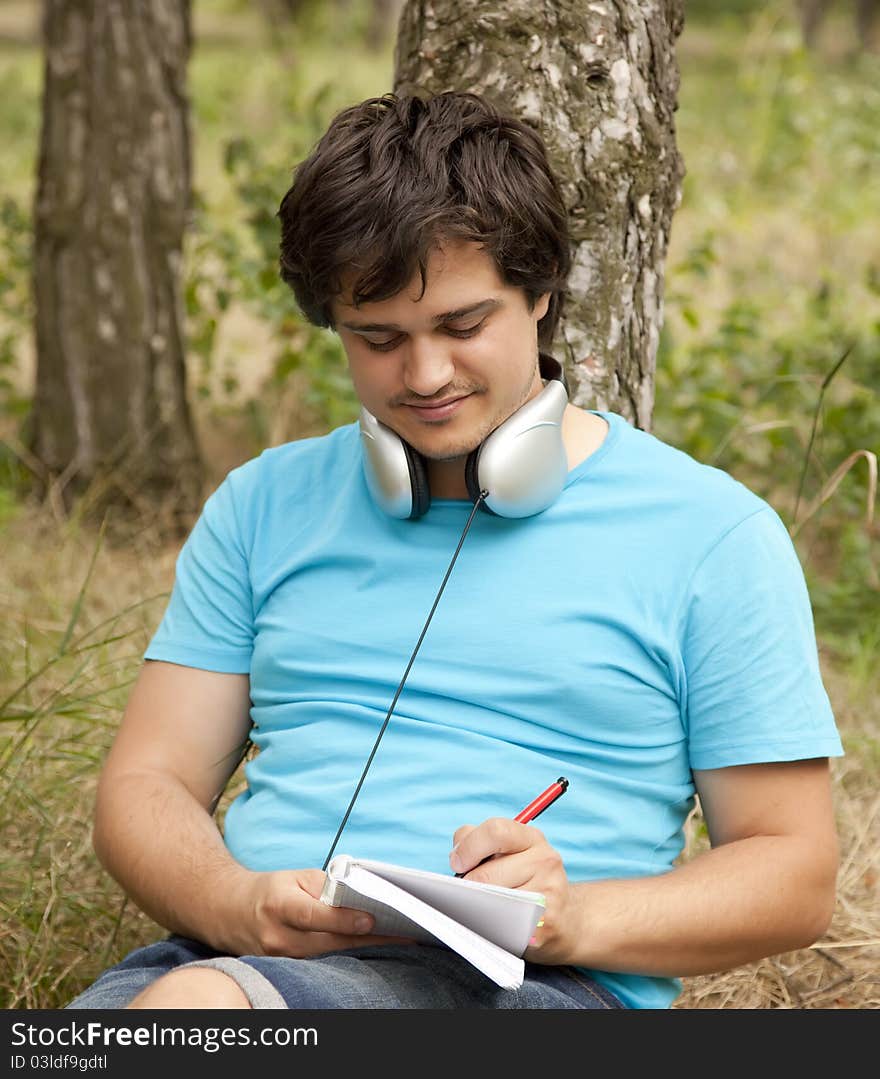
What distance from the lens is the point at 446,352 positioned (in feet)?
7.48

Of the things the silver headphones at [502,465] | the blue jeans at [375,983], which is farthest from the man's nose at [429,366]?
the blue jeans at [375,983]

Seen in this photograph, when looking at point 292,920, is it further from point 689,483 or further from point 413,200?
point 413,200

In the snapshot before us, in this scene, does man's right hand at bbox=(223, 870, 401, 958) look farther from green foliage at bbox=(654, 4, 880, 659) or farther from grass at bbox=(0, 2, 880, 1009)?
green foliage at bbox=(654, 4, 880, 659)

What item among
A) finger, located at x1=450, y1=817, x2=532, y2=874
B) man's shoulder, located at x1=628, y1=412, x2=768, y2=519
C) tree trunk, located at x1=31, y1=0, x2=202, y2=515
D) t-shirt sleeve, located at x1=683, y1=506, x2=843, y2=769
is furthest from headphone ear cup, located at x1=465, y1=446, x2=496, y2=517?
tree trunk, located at x1=31, y1=0, x2=202, y2=515

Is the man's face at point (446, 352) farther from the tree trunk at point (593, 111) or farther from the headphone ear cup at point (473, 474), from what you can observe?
the tree trunk at point (593, 111)

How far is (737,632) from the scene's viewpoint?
2166 mm

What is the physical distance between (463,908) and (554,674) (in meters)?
0.50

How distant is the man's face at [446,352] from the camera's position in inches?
88.9

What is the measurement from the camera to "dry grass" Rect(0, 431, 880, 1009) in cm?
285

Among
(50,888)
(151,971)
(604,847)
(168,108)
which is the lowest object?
(50,888)

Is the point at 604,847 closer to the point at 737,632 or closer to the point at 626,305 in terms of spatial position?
the point at 737,632

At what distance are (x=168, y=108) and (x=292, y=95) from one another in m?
1.31
